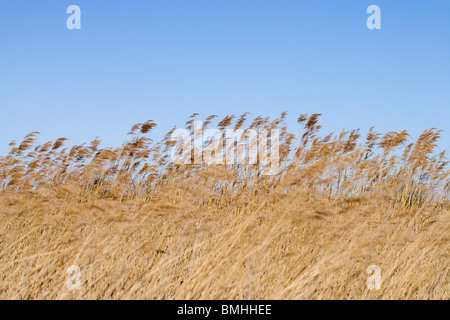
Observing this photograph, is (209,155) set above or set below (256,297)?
above

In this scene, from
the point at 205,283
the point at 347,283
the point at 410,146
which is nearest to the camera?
the point at 205,283

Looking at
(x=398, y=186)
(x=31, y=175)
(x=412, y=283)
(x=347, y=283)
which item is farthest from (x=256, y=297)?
(x=31, y=175)

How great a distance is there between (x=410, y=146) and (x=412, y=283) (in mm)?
4576

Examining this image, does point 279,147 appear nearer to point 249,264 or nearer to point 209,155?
point 209,155

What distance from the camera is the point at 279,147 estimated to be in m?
7.04

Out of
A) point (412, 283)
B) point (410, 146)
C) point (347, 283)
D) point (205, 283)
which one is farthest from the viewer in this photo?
point (410, 146)

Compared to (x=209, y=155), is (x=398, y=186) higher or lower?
lower

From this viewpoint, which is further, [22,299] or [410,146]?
[410,146]

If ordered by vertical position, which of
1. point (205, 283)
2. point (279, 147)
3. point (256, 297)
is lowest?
point (256, 297)

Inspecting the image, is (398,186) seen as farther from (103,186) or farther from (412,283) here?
(103,186)

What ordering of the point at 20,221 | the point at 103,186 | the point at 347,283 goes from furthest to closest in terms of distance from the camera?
the point at 103,186 < the point at 20,221 < the point at 347,283

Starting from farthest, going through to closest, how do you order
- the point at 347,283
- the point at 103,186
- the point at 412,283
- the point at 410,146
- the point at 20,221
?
the point at 410,146 < the point at 103,186 < the point at 20,221 < the point at 412,283 < the point at 347,283

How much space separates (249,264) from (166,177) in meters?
3.82

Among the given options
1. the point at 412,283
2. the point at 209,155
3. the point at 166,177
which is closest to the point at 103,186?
the point at 166,177
